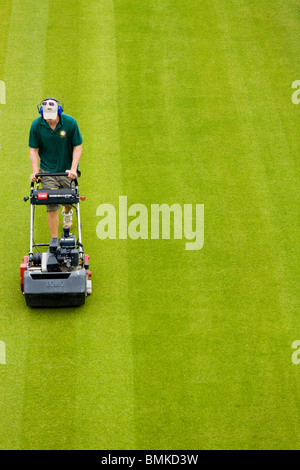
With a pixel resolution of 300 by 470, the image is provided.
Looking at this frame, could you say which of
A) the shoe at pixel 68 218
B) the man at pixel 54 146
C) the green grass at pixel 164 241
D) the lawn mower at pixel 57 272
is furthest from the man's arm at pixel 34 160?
the green grass at pixel 164 241

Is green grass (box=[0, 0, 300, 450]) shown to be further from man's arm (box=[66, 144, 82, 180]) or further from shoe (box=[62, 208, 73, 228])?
man's arm (box=[66, 144, 82, 180])

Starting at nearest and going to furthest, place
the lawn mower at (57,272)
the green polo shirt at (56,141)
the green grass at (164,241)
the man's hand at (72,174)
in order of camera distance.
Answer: the green grass at (164,241) < the lawn mower at (57,272) < the man's hand at (72,174) < the green polo shirt at (56,141)

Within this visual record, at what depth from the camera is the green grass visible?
746 cm

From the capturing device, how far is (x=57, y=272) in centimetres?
852

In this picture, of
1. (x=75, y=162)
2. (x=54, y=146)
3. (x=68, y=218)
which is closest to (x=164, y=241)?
(x=68, y=218)

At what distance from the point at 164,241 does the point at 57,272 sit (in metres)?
2.05

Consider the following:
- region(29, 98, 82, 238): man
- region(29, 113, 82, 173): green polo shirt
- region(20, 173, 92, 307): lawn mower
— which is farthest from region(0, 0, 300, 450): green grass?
region(29, 113, 82, 173): green polo shirt

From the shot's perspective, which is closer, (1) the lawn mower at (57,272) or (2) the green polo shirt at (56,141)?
(1) the lawn mower at (57,272)

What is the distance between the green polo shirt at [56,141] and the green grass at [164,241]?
1.26 meters

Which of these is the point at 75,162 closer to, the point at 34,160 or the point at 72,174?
the point at 72,174

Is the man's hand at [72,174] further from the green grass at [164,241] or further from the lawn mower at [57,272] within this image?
the green grass at [164,241]

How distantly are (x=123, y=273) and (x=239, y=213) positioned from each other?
2.11 meters

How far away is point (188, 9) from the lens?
15.5 meters

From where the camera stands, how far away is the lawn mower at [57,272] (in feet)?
27.9
